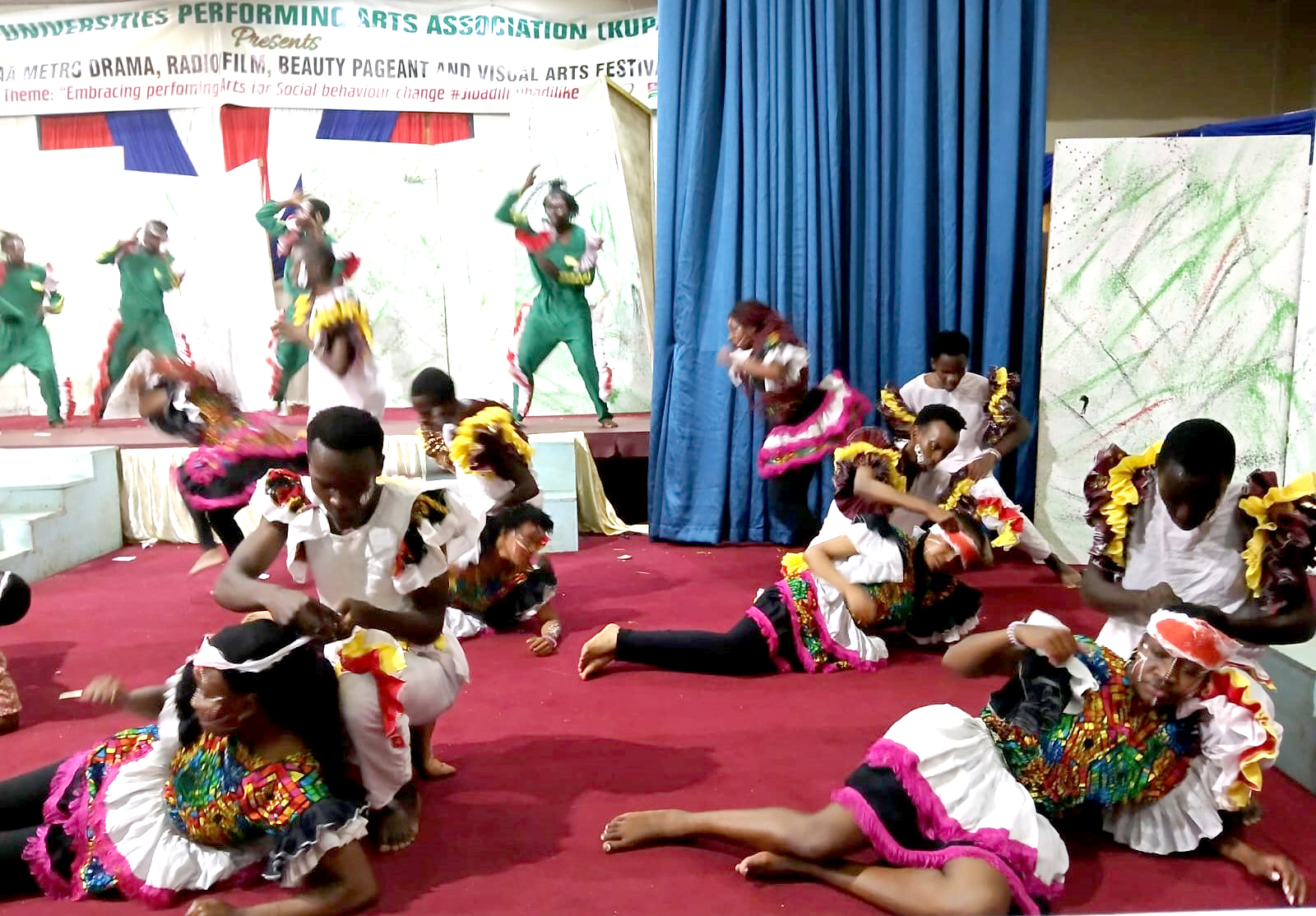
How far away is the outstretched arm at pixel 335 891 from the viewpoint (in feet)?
5.05

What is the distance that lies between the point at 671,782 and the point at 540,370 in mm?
4126

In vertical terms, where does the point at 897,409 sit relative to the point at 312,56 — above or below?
below

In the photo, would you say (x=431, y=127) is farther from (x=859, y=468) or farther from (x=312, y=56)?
(x=859, y=468)

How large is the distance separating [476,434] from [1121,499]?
1923 millimetres

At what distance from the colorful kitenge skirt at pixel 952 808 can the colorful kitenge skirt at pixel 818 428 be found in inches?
84.9

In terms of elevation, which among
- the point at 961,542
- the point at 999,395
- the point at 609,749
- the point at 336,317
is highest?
the point at 336,317

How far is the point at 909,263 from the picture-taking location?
4.33m

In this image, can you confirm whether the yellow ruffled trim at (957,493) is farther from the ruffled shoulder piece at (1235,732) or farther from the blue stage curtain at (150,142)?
the blue stage curtain at (150,142)

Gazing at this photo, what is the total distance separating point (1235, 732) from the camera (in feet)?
5.49

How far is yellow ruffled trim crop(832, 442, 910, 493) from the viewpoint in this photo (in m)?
2.90

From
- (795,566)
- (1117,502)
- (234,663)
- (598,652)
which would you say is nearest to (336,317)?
(598,652)

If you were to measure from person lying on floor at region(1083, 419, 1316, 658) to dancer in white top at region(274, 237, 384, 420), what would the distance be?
2383 millimetres

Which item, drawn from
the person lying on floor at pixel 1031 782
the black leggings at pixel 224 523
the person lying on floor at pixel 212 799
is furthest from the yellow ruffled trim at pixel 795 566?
the black leggings at pixel 224 523

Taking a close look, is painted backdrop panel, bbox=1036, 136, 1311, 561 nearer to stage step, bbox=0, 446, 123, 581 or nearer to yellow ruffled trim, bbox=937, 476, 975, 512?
yellow ruffled trim, bbox=937, 476, 975, 512
